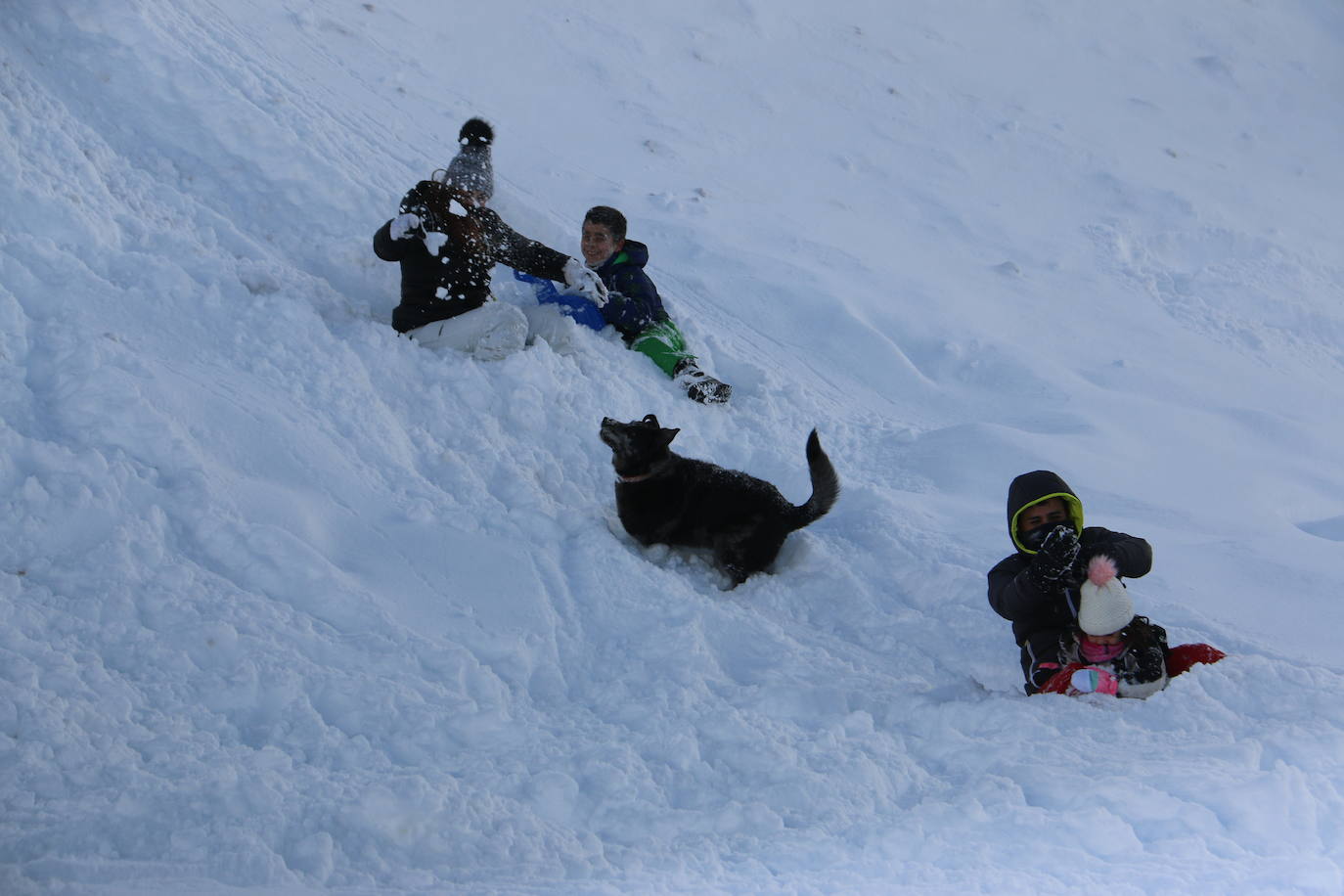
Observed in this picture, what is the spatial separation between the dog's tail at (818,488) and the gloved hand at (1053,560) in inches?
41.4

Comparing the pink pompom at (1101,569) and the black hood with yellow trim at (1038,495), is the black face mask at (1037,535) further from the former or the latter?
the pink pompom at (1101,569)

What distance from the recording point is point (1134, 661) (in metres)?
3.52

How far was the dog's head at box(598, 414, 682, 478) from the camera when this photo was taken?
4234mm

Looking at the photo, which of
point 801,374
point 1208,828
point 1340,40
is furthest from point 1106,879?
point 1340,40

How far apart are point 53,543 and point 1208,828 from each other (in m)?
3.76

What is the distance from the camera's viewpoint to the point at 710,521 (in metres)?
4.27

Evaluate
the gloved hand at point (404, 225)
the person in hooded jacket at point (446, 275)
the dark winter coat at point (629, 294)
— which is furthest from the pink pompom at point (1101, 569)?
the gloved hand at point (404, 225)

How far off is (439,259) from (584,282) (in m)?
0.93

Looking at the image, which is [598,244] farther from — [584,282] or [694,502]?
[694,502]

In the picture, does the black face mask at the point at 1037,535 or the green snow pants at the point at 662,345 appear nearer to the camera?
the black face mask at the point at 1037,535

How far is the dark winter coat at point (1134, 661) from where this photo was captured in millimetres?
3484

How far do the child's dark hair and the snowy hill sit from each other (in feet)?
2.28

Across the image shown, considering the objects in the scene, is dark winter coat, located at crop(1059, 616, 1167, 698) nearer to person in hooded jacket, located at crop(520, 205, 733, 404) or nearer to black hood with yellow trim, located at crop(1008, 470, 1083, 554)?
black hood with yellow trim, located at crop(1008, 470, 1083, 554)

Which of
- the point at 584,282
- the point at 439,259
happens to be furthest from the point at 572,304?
the point at 439,259
